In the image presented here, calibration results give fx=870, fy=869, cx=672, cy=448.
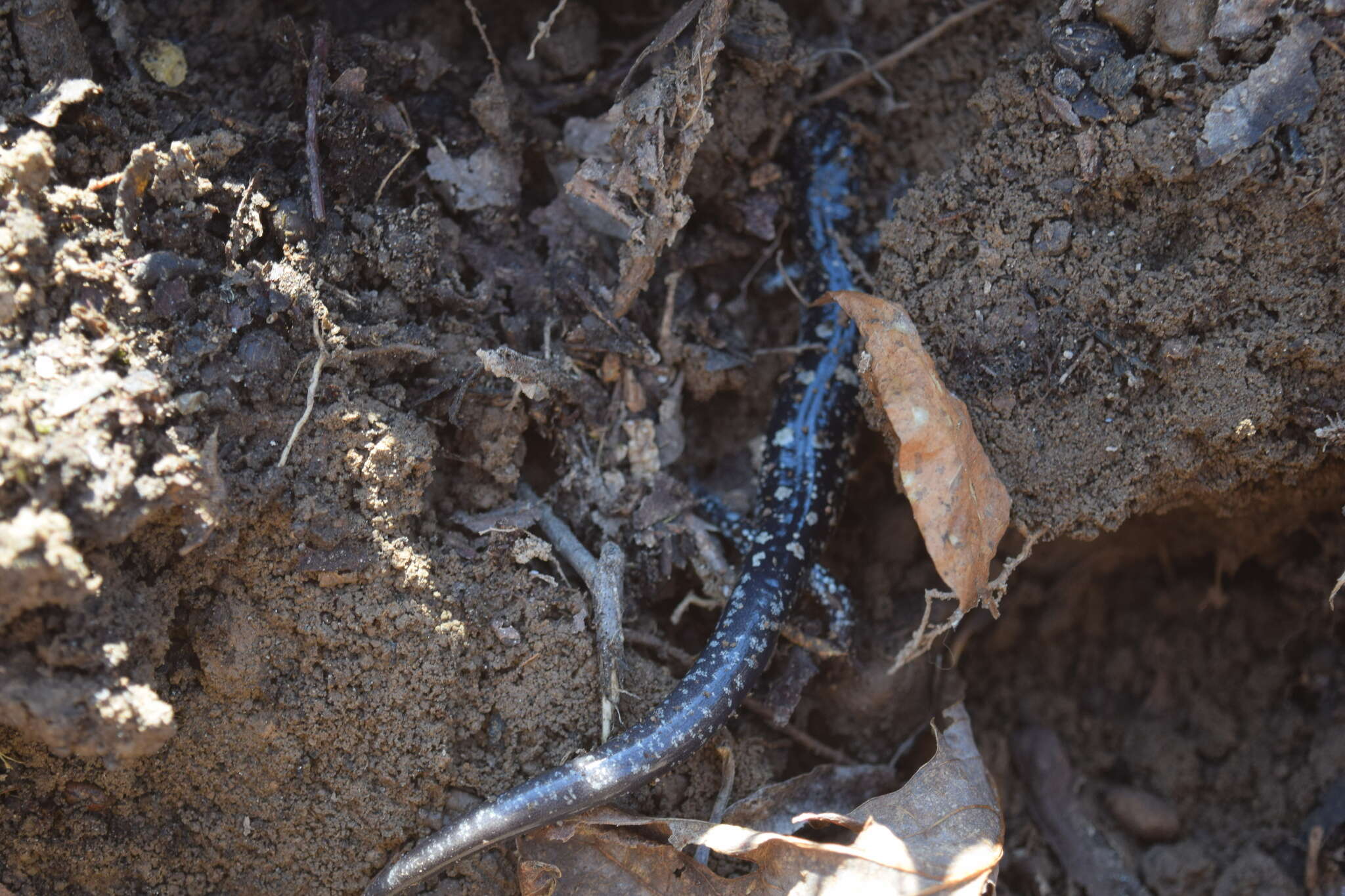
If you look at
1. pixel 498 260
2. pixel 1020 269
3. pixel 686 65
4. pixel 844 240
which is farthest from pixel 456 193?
pixel 1020 269

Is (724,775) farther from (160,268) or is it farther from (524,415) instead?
(160,268)

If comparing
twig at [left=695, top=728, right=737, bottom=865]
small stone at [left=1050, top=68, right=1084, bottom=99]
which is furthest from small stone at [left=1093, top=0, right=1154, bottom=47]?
twig at [left=695, top=728, right=737, bottom=865]

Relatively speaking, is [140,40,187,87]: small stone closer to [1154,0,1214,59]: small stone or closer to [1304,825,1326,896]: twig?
[1154,0,1214,59]: small stone

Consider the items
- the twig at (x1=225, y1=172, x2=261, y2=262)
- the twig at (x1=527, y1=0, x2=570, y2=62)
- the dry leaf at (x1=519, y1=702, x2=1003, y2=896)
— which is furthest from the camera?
the twig at (x1=527, y1=0, x2=570, y2=62)

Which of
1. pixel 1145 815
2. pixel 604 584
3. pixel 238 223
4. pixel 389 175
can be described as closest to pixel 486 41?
pixel 389 175

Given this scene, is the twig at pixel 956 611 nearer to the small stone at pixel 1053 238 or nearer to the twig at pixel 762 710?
the twig at pixel 762 710

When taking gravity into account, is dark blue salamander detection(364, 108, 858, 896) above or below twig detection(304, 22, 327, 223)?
below
